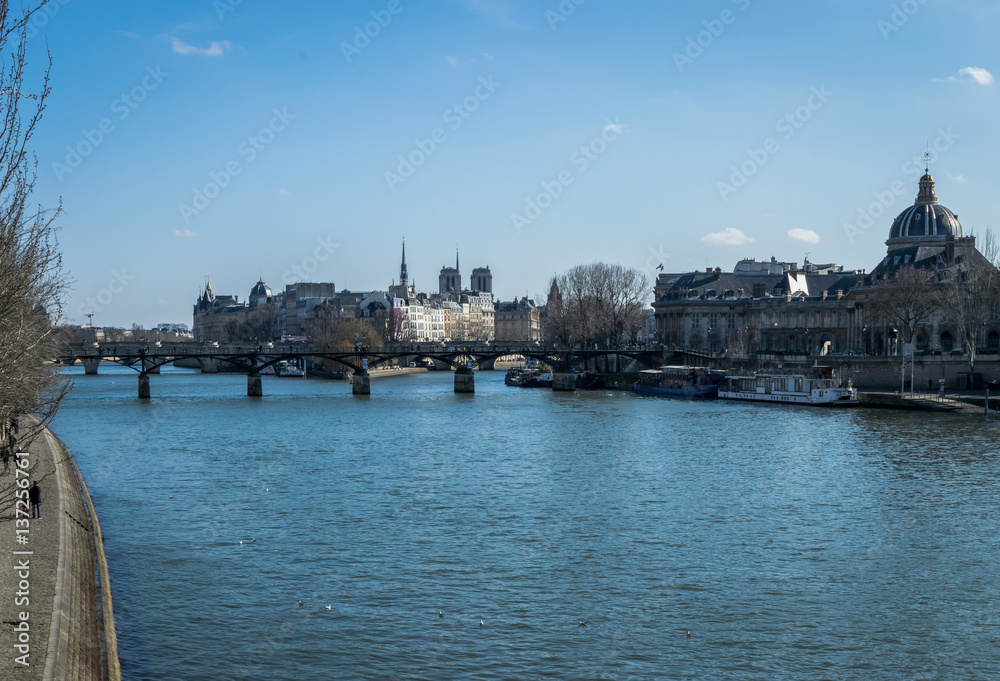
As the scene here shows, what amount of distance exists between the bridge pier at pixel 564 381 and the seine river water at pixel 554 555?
38.6 meters

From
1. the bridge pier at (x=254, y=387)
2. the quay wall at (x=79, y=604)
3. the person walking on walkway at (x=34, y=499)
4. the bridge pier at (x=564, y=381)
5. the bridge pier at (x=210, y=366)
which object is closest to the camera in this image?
the quay wall at (x=79, y=604)

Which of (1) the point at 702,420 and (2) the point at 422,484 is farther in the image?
(1) the point at 702,420

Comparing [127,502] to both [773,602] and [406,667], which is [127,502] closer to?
[406,667]

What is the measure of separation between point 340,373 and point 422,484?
3126 inches

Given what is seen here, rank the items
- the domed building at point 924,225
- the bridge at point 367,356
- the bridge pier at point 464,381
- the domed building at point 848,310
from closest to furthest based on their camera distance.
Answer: the domed building at point 848,310, the bridge at point 367,356, the bridge pier at point 464,381, the domed building at point 924,225

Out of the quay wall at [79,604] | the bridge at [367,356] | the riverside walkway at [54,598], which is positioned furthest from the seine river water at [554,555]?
the bridge at [367,356]

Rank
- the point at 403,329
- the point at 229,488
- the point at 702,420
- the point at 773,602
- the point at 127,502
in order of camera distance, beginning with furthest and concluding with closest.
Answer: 1. the point at 403,329
2. the point at 702,420
3. the point at 229,488
4. the point at 127,502
5. the point at 773,602

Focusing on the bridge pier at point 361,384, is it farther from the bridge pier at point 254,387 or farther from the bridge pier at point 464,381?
the bridge pier at point 254,387

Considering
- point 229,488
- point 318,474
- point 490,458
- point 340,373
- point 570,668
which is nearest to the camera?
point 570,668

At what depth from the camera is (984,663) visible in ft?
57.9

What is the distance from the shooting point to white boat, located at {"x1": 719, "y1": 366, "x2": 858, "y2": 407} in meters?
65.6

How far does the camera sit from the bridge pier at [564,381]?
88.6 m

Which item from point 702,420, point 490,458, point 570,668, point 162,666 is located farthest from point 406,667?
point 702,420

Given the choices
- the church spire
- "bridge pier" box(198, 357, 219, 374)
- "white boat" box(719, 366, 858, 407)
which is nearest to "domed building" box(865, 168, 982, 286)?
the church spire
